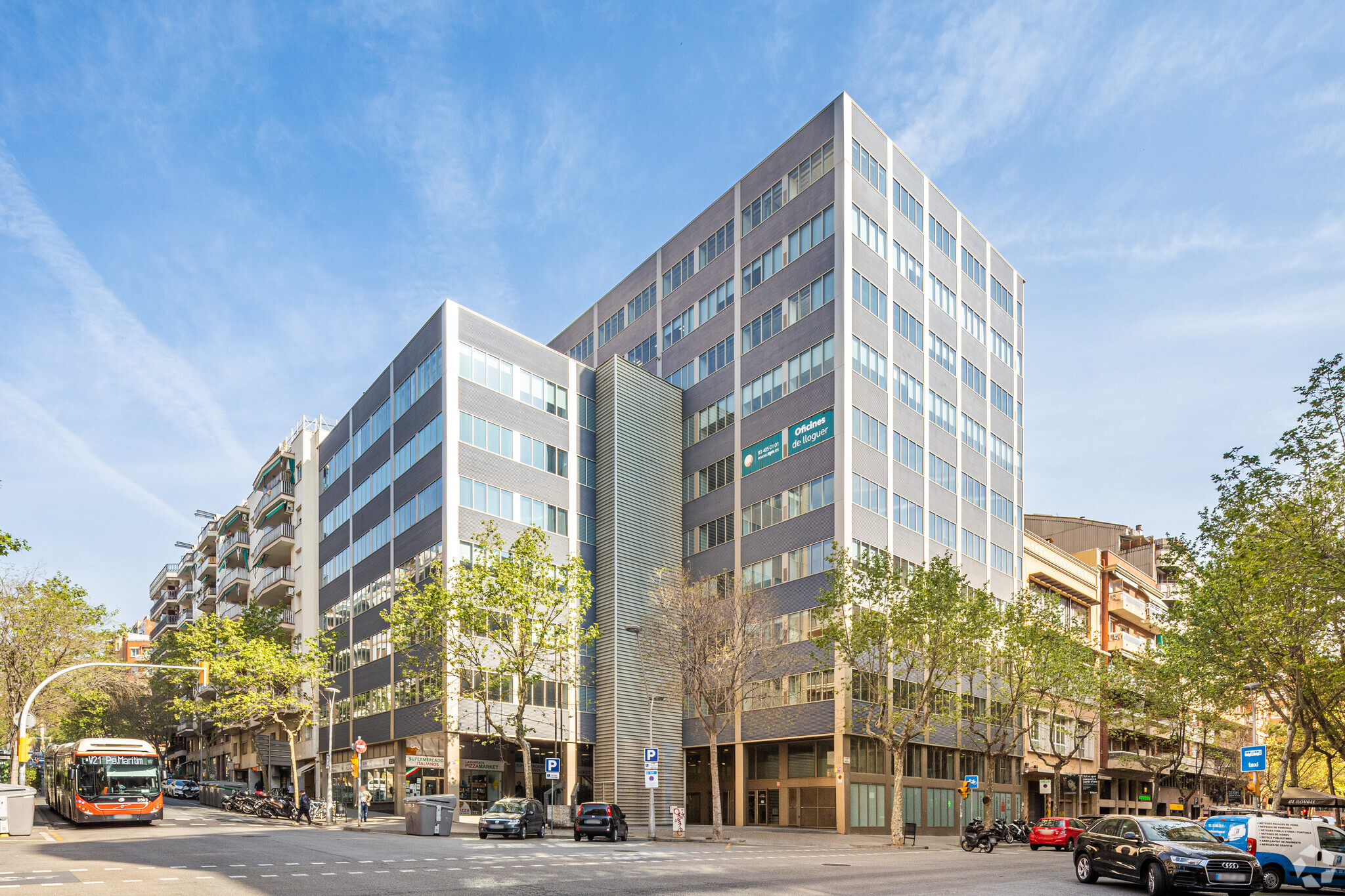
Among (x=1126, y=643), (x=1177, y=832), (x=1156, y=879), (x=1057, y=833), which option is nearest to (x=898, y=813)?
(x=1057, y=833)

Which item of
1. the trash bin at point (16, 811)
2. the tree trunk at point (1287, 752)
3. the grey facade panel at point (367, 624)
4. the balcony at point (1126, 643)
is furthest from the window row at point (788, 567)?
the balcony at point (1126, 643)

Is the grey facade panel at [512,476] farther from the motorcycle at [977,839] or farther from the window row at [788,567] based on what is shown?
the motorcycle at [977,839]

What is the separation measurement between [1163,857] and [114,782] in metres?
35.3

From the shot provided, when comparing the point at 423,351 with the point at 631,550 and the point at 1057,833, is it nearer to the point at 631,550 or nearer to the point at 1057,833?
the point at 631,550

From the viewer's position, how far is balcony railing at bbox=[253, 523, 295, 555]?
263 ft

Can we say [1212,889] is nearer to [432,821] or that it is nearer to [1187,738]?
[432,821]

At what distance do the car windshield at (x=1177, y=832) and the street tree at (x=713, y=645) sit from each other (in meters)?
20.3

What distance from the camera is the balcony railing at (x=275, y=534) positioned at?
80.2 m

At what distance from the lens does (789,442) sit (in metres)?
55.8

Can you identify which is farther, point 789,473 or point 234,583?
point 234,583

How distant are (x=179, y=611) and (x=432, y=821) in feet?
329

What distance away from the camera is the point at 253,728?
8619 centimetres

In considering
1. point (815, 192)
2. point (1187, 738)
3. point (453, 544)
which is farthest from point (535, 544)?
point (1187, 738)

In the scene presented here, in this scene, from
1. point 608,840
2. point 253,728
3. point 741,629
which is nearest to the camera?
point 608,840
